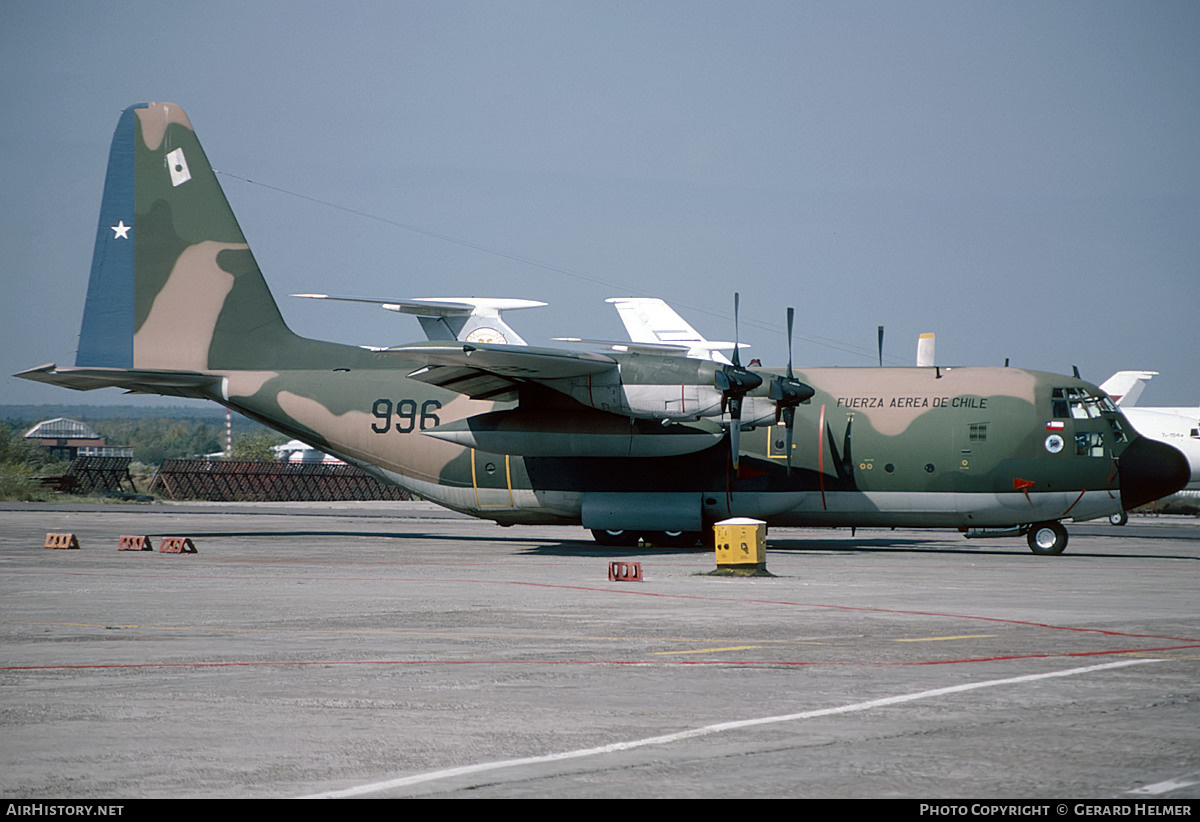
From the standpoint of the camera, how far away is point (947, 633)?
1321cm

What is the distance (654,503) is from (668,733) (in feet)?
69.8

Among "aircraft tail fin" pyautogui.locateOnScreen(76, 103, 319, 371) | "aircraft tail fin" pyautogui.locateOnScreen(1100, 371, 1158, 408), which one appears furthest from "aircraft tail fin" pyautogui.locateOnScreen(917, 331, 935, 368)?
"aircraft tail fin" pyautogui.locateOnScreen(1100, 371, 1158, 408)

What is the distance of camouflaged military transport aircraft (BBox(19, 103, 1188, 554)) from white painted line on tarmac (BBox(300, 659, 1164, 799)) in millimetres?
16315

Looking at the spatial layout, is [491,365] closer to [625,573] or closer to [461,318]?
[625,573]

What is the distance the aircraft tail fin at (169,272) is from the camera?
31.5 metres

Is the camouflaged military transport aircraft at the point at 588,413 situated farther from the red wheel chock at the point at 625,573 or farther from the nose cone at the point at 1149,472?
the red wheel chock at the point at 625,573

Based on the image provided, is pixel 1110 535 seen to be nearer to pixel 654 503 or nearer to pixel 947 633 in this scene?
pixel 654 503

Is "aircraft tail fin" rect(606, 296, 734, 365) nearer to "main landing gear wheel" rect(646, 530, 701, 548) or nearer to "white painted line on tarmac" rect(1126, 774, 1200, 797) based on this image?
"main landing gear wheel" rect(646, 530, 701, 548)

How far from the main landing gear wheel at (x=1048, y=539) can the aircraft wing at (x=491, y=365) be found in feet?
35.5

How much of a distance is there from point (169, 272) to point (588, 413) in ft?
40.1

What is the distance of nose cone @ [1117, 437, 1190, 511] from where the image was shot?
87.9 feet

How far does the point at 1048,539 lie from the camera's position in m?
28.1

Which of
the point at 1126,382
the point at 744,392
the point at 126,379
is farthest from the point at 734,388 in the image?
the point at 1126,382

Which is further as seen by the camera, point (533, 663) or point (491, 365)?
point (491, 365)
